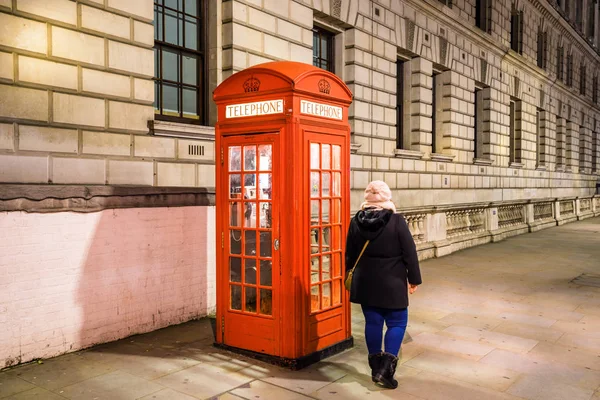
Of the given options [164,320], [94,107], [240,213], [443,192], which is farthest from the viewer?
[443,192]

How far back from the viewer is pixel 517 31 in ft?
66.6

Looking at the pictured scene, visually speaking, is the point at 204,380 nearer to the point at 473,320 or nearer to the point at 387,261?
the point at 387,261

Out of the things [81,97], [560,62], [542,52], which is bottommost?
[81,97]

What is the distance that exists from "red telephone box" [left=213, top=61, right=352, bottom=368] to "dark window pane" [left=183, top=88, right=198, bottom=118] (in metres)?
2.42

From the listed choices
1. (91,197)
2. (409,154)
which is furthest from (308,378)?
(409,154)

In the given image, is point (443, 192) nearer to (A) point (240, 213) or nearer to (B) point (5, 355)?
(A) point (240, 213)

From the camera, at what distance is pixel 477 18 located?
17250mm

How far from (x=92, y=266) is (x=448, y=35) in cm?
1219

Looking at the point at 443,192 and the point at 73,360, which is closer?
the point at 73,360

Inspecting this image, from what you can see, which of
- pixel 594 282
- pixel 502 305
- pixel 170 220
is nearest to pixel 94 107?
pixel 170 220

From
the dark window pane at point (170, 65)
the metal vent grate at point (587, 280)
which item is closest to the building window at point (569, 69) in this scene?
the metal vent grate at point (587, 280)

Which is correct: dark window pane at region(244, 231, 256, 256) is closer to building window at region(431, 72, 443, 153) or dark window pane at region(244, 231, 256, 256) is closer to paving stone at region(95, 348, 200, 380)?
paving stone at region(95, 348, 200, 380)

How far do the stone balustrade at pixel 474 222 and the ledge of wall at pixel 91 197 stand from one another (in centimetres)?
564

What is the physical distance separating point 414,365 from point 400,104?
9.59 metres
